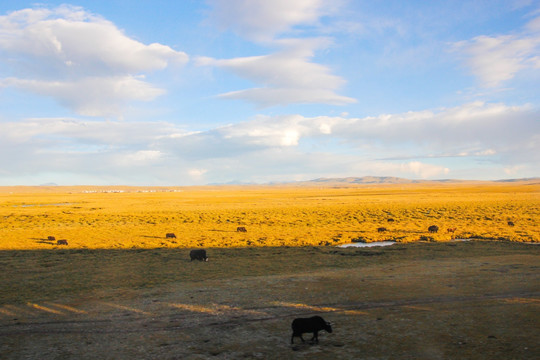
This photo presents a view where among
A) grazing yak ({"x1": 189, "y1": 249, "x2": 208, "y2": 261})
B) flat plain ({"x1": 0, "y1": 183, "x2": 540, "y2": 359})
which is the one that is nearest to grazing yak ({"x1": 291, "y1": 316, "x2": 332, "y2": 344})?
flat plain ({"x1": 0, "y1": 183, "x2": 540, "y2": 359})

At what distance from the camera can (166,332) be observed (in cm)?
982

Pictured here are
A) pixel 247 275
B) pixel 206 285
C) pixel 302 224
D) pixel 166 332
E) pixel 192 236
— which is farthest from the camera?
pixel 302 224

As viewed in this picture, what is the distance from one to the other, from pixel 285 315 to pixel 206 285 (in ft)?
17.4

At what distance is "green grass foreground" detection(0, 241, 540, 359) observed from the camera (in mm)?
8516

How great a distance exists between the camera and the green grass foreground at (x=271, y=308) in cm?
852

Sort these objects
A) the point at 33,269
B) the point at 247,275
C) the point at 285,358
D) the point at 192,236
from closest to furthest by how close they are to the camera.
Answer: the point at 285,358 < the point at 247,275 < the point at 33,269 < the point at 192,236

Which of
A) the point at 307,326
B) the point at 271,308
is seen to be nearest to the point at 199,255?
the point at 271,308

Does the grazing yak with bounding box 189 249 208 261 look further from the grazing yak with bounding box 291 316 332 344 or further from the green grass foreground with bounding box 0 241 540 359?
the grazing yak with bounding box 291 316 332 344

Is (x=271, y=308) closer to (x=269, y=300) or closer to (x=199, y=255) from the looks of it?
(x=269, y=300)

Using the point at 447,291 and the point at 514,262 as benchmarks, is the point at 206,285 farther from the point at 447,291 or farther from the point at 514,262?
the point at 514,262

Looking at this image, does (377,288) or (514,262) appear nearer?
(377,288)

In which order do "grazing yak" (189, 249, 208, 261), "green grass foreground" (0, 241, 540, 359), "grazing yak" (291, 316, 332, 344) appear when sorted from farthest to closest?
"grazing yak" (189, 249, 208, 261) < "grazing yak" (291, 316, 332, 344) < "green grass foreground" (0, 241, 540, 359)

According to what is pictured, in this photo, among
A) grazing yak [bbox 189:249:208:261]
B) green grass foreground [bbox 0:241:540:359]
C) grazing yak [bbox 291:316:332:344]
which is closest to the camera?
green grass foreground [bbox 0:241:540:359]

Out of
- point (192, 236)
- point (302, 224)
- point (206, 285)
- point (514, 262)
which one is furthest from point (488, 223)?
point (206, 285)
